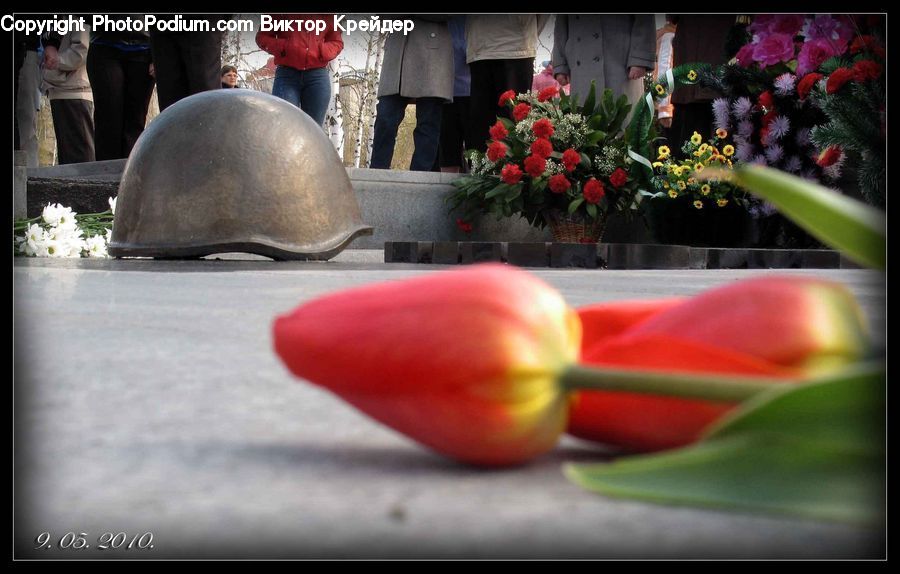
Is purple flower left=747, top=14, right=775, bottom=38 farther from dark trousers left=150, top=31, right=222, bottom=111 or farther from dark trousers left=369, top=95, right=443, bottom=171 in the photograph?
dark trousers left=150, top=31, right=222, bottom=111

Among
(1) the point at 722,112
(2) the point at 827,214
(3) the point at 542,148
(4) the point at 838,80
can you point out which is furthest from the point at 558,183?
(2) the point at 827,214

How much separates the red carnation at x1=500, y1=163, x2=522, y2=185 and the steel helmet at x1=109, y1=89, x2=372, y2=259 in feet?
8.09

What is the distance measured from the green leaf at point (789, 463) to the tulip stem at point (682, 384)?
0.09 ft

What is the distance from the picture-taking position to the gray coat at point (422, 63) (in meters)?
8.04

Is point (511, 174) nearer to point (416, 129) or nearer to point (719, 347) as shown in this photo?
point (416, 129)

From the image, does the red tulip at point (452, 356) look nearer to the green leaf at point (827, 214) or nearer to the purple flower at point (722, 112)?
the green leaf at point (827, 214)

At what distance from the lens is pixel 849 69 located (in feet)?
16.3

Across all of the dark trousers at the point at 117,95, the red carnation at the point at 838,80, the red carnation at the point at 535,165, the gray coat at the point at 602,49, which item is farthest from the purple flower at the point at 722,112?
the dark trousers at the point at 117,95

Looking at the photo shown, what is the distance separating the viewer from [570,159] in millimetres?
7551

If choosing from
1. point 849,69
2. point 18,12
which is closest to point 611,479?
point 18,12

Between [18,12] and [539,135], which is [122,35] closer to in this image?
[539,135]

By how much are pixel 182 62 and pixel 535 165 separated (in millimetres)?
2591

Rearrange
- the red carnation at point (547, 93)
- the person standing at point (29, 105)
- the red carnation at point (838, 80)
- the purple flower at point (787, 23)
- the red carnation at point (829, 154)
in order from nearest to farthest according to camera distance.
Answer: the red carnation at point (829, 154), the red carnation at point (838, 80), the purple flower at point (787, 23), the red carnation at point (547, 93), the person standing at point (29, 105)

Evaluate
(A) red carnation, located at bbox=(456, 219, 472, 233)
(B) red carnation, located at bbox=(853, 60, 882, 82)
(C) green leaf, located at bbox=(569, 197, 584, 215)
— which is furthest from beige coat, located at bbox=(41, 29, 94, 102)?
(B) red carnation, located at bbox=(853, 60, 882, 82)
